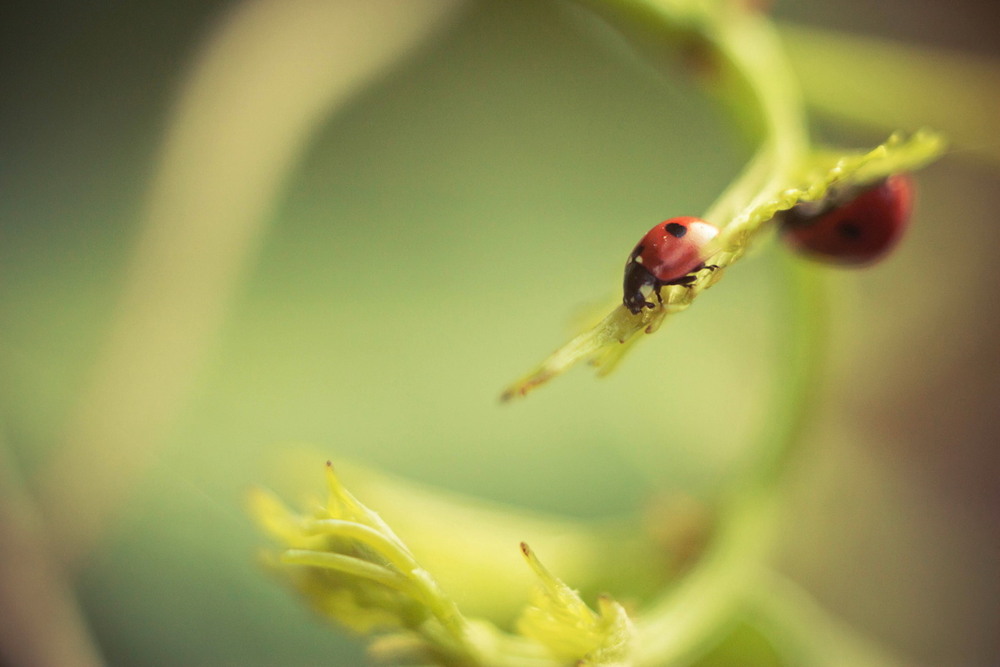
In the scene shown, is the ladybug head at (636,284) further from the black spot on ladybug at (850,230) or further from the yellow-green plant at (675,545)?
the black spot on ladybug at (850,230)

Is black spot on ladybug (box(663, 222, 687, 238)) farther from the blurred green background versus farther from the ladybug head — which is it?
the blurred green background

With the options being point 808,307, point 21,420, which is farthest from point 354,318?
point 808,307

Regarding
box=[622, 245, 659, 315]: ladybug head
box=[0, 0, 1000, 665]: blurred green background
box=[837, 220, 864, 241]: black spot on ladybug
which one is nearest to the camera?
box=[622, 245, 659, 315]: ladybug head

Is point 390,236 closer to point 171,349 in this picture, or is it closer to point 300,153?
point 300,153

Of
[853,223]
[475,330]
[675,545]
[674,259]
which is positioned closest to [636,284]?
[674,259]

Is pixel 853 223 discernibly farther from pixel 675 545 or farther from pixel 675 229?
pixel 675 545

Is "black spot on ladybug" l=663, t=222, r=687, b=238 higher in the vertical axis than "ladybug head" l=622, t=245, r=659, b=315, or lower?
higher

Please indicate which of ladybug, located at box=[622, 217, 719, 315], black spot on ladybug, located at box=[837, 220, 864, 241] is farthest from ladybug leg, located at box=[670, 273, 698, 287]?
black spot on ladybug, located at box=[837, 220, 864, 241]
